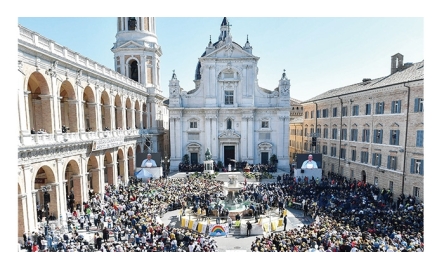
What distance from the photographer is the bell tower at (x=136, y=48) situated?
39.3 m

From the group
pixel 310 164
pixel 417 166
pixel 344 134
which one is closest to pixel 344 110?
pixel 344 134

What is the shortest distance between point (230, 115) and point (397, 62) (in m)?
21.5

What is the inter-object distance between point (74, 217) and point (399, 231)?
69.9 feet

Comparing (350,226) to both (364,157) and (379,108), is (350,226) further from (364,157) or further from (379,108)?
(379,108)

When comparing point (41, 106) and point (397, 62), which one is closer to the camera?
point (41, 106)

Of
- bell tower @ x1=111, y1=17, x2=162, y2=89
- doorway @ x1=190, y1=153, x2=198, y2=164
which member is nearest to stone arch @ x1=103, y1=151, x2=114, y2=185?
doorway @ x1=190, y1=153, x2=198, y2=164

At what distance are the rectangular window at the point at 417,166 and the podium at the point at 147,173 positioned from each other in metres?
24.7

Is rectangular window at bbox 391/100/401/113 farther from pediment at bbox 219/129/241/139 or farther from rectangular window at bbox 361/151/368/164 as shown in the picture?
pediment at bbox 219/129/241/139

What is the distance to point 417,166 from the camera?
23516 mm

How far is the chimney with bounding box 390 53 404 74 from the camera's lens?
3081 centimetres

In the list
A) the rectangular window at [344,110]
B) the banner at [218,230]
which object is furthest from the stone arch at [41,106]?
the rectangular window at [344,110]

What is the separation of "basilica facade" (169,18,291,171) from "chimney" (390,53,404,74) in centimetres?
1346

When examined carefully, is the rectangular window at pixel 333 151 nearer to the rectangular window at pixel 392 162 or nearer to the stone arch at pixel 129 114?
the rectangular window at pixel 392 162

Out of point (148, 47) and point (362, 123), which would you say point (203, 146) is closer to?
point (148, 47)
